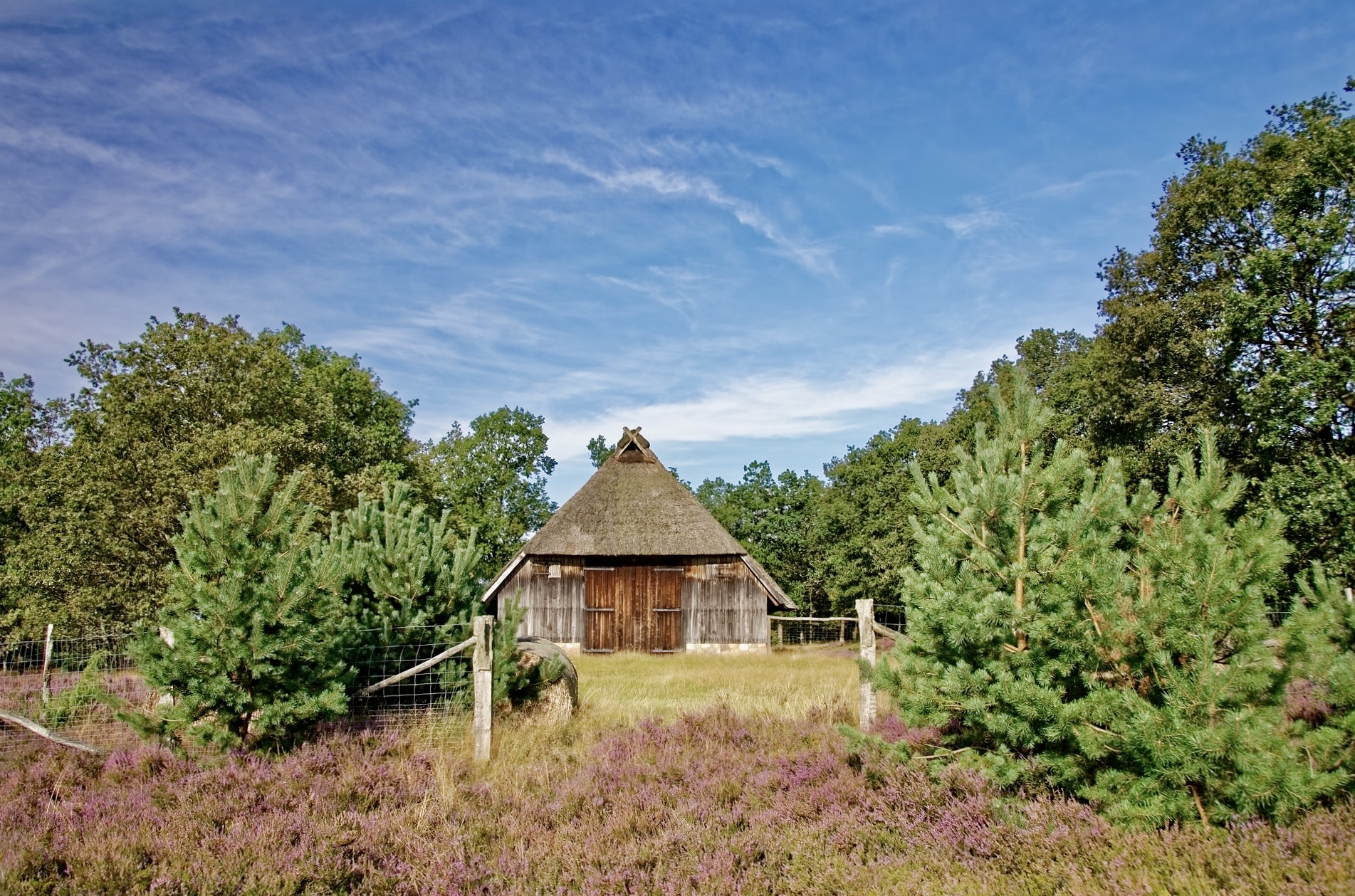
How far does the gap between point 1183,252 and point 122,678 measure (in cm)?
2412

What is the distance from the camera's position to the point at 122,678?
1140 cm

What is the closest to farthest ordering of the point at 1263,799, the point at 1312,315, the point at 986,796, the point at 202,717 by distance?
the point at 1263,799 < the point at 986,796 < the point at 202,717 < the point at 1312,315

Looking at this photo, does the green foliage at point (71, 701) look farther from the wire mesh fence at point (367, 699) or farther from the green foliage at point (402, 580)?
the green foliage at point (402, 580)

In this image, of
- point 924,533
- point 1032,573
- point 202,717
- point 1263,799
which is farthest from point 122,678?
point 1263,799

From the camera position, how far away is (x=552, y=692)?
11.2 m

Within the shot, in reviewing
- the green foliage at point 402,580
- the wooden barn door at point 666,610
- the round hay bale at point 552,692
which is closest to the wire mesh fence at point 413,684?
the green foliage at point 402,580

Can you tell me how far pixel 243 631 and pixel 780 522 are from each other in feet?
102

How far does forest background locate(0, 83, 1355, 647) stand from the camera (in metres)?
17.0

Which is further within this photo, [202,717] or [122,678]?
[122,678]

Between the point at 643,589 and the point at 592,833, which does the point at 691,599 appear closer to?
the point at 643,589

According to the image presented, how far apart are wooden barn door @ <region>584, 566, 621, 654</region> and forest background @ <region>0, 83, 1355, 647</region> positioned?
355 inches

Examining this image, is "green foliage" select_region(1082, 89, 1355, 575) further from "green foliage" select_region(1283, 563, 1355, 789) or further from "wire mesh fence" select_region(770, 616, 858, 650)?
"wire mesh fence" select_region(770, 616, 858, 650)

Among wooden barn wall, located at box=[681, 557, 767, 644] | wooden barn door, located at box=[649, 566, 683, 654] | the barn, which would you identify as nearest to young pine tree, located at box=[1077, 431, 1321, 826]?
the barn

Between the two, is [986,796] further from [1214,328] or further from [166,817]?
[1214,328]
